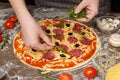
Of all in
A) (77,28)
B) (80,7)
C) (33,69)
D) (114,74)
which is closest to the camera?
(114,74)

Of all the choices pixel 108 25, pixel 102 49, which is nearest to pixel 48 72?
pixel 102 49

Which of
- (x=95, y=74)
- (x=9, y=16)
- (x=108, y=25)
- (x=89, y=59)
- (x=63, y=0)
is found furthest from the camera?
(x=63, y=0)

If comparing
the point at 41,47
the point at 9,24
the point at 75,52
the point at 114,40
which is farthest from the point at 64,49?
the point at 9,24

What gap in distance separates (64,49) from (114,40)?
0.30m

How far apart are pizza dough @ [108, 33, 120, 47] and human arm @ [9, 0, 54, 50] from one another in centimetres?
36

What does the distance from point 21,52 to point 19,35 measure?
0.18m

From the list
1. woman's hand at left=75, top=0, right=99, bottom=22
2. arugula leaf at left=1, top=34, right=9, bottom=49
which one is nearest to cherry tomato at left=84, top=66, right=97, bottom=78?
woman's hand at left=75, top=0, right=99, bottom=22

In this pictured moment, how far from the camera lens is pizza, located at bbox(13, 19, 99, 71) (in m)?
1.57

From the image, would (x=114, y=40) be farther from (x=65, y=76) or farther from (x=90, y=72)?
(x=65, y=76)

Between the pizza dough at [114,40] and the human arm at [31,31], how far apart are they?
36 cm

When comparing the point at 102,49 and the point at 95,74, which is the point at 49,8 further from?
the point at 95,74

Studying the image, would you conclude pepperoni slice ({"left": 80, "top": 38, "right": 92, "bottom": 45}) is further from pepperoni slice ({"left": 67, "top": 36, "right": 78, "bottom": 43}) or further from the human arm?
the human arm

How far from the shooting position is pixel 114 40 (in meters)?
1.65

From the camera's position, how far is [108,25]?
1776 mm
